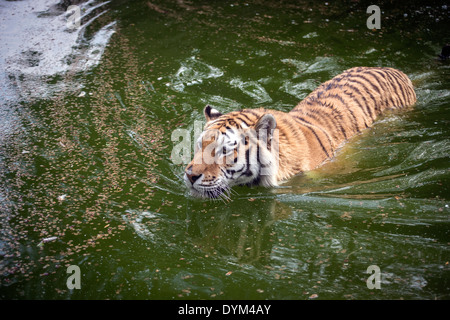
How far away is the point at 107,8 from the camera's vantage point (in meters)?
6.32

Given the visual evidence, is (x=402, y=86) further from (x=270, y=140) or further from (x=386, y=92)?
(x=270, y=140)

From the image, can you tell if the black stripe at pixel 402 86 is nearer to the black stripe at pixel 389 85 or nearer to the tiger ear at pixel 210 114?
the black stripe at pixel 389 85

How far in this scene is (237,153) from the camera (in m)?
3.10

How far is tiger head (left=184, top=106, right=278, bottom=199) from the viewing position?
299cm

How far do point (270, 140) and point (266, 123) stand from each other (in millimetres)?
135

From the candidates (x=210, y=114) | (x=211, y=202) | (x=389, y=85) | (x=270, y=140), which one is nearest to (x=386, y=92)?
(x=389, y=85)

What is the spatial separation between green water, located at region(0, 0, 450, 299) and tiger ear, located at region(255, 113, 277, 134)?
43 centimetres

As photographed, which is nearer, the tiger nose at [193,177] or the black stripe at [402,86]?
the tiger nose at [193,177]

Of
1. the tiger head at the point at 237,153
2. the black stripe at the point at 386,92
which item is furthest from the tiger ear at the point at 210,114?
the black stripe at the point at 386,92

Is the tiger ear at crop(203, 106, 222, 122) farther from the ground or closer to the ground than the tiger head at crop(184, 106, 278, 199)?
farther from the ground

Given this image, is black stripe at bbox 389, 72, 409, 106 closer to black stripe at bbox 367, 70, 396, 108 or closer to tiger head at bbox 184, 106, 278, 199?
black stripe at bbox 367, 70, 396, 108

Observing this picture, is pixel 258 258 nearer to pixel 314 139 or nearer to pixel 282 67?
pixel 314 139

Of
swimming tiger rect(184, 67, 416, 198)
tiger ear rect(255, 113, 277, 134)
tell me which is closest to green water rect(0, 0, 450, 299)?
swimming tiger rect(184, 67, 416, 198)

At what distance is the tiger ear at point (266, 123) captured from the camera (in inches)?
120
